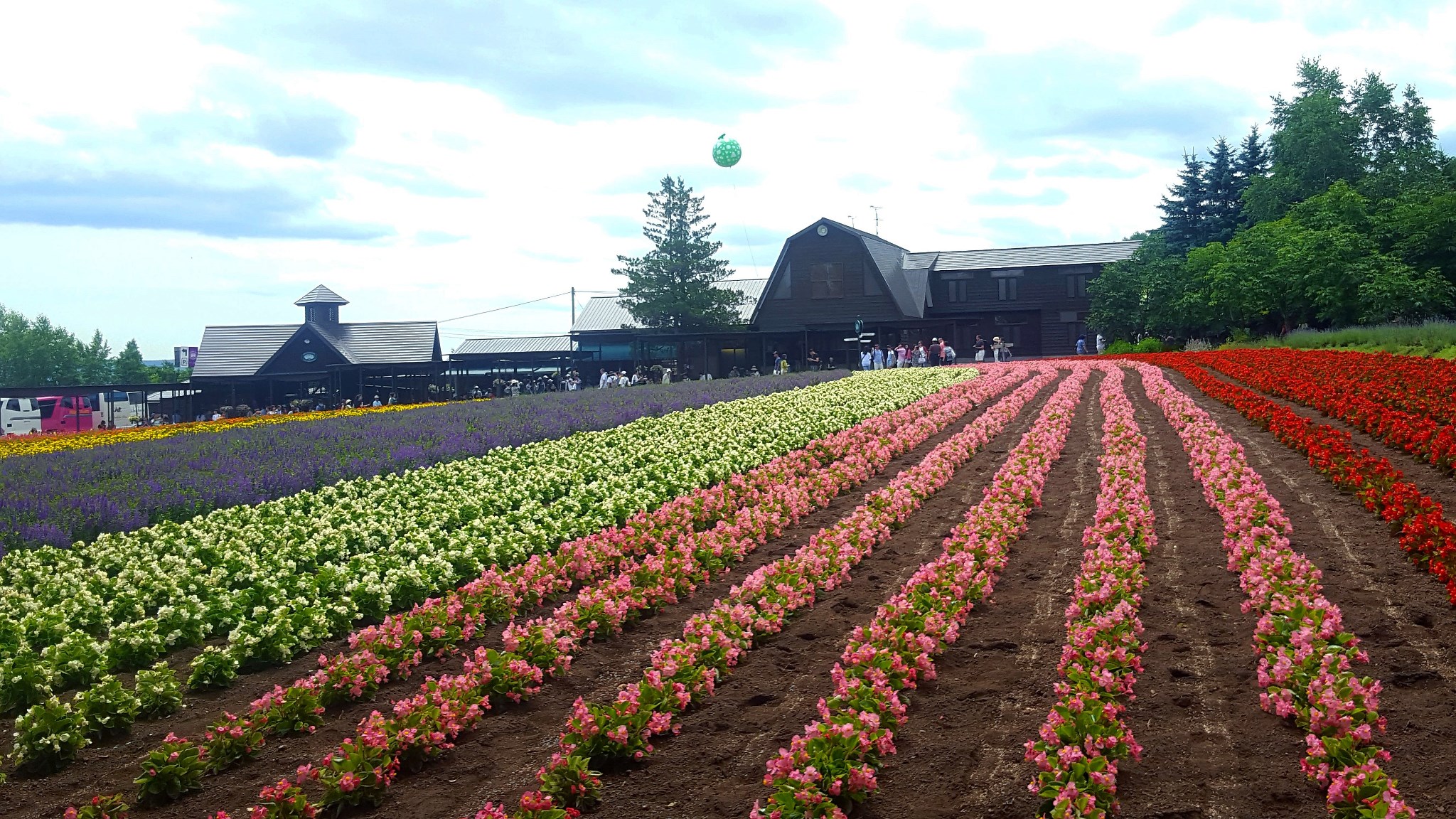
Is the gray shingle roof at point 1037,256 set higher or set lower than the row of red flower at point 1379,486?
higher

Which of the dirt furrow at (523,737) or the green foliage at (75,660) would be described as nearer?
the dirt furrow at (523,737)

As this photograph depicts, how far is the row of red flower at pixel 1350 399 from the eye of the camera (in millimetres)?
12758

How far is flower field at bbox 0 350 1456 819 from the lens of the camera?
528 centimetres

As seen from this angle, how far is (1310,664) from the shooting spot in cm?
602

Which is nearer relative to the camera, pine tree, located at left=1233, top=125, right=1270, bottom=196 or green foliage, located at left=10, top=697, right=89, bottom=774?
green foliage, located at left=10, top=697, right=89, bottom=774

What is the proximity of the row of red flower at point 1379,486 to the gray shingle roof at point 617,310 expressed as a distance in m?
43.9

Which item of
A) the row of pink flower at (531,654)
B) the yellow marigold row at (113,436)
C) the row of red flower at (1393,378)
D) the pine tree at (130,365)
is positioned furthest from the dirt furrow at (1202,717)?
the pine tree at (130,365)

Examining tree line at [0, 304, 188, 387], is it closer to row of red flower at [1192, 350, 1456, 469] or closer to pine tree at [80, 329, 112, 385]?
pine tree at [80, 329, 112, 385]

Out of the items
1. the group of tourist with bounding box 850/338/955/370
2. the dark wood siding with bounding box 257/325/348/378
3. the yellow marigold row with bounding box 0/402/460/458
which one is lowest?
the yellow marigold row with bounding box 0/402/460/458

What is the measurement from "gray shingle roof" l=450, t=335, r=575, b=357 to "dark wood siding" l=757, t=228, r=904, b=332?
60.0 ft

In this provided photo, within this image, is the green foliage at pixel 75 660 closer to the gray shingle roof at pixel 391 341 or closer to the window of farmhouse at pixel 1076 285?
the gray shingle roof at pixel 391 341

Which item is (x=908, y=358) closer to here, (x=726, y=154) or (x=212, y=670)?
(x=726, y=154)

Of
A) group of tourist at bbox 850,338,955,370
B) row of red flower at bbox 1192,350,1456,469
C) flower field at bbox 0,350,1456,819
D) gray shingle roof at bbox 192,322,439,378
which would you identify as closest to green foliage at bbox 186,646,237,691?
flower field at bbox 0,350,1456,819

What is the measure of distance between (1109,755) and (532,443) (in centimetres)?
1282
